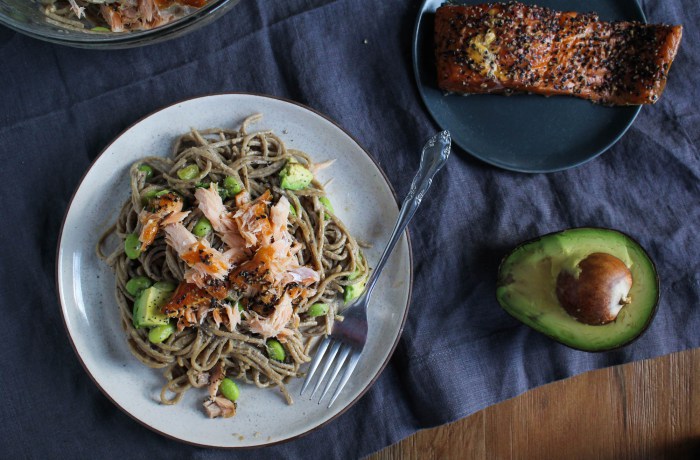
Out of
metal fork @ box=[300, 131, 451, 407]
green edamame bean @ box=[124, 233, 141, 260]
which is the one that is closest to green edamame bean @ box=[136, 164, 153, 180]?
green edamame bean @ box=[124, 233, 141, 260]

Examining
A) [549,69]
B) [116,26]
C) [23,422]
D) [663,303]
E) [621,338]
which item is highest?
[116,26]

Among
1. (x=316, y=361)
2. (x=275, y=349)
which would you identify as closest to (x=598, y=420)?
(x=316, y=361)

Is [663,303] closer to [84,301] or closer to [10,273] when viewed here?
[84,301]

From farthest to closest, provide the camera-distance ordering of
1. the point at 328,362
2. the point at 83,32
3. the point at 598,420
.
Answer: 1. the point at 598,420
2. the point at 328,362
3. the point at 83,32

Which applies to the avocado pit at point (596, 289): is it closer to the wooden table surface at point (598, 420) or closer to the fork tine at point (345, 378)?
the wooden table surface at point (598, 420)

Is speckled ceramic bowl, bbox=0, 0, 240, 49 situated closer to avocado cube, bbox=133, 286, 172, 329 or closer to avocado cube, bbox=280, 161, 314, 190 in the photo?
avocado cube, bbox=280, 161, 314, 190

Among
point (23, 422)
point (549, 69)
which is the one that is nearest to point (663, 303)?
point (549, 69)

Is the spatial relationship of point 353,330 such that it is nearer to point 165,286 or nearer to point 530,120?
point 165,286
